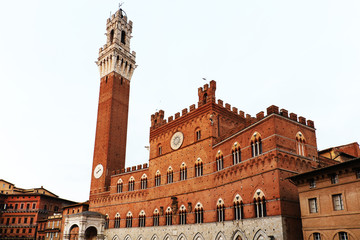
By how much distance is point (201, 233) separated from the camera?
95.5 feet

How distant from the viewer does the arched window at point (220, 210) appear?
2734cm

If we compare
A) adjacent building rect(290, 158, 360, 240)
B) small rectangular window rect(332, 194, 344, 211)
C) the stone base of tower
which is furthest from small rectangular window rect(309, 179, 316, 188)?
the stone base of tower

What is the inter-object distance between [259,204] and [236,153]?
16.7ft

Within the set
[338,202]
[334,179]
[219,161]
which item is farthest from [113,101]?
[338,202]

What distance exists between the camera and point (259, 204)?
78.0 feet

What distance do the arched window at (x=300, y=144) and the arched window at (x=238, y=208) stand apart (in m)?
6.13

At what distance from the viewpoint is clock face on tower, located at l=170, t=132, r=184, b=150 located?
3523 cm

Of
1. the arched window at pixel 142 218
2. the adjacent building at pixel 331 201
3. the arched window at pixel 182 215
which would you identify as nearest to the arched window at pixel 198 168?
the arched window at pixel 182 215

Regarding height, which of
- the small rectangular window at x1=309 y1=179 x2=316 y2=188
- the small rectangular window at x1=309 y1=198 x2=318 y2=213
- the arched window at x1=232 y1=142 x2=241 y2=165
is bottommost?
the small rectangular window at x1=309 y1=198 x2=318 y2=213

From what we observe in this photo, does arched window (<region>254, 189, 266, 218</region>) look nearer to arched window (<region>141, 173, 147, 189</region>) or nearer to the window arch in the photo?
arched window (<region>141, 173, 147, 189</region>)

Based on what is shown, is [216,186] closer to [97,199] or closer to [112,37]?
[97,199]

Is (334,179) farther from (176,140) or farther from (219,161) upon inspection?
(176,140)

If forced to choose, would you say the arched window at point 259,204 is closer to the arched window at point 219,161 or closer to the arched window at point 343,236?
the arched window at point 219,161

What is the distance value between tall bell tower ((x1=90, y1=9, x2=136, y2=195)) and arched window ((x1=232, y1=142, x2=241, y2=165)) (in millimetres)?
24178
